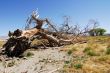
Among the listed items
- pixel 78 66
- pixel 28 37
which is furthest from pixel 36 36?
pixel 78 66

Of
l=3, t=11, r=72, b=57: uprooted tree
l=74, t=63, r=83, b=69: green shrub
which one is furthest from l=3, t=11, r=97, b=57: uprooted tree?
l=74, t=63, r=83, b=69: green shrub

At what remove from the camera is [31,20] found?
2234 centimetres

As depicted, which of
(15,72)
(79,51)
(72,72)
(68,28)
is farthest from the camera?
(68,28)

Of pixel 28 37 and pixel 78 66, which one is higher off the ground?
pixel 28 37

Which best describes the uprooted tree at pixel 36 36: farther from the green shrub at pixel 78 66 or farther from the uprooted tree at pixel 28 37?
the green shrub at pixel 78 66

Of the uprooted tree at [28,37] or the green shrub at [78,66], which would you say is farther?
the uprooted tree at [28,37]

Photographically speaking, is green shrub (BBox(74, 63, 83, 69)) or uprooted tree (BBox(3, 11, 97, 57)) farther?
uprooted tree (BBox(3, 11, 97, 57))

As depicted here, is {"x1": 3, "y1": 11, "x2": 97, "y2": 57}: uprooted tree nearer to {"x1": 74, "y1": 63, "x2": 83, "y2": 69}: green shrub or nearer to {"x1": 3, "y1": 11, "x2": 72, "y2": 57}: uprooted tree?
{"x1": 3, "y1": 11, "x2": 72, "y2": 57}: uprooted tree

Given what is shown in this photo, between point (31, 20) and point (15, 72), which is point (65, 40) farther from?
point (15, 72)

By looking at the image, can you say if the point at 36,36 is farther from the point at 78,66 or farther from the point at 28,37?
the point at 78,66

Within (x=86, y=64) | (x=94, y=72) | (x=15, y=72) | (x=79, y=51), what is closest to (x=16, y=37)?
(x=79, y=51)

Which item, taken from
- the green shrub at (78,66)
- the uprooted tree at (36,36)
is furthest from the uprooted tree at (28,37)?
the green shrub at (78,66)

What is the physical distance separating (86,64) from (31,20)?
10949 mm

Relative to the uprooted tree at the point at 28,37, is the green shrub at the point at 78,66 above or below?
below
